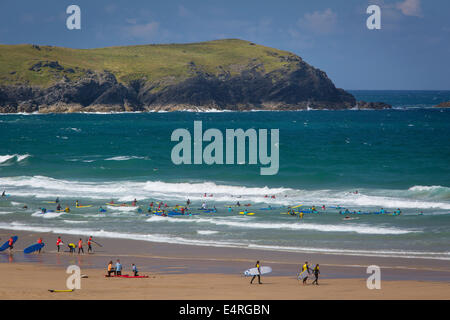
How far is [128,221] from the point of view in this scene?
42438 mm

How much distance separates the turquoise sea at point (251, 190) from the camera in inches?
1449

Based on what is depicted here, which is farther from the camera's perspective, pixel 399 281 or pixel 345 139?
pixel 345 139

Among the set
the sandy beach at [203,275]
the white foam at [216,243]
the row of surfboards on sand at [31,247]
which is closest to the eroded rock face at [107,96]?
the white foam at [216,243]

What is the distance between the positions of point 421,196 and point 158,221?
77.6 ft

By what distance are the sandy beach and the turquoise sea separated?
2.33 metres

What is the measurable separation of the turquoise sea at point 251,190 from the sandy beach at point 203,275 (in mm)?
2330

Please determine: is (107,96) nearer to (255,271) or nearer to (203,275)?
(203,275)

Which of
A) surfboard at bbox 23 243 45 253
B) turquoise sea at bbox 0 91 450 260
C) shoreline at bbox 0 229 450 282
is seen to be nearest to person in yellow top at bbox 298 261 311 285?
shoreline at bbox 0 229 450 282

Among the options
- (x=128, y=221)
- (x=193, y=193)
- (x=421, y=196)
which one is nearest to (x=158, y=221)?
(x=128, y=221)

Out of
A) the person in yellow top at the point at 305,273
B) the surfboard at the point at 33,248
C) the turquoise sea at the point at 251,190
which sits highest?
the turquoise sea at the point at 251,190

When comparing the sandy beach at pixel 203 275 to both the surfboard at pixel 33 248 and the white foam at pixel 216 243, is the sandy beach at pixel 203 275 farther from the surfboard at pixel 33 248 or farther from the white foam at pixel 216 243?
the white foam at pixel 216 243

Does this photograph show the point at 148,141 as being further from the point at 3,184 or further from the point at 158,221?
the point at 158,221

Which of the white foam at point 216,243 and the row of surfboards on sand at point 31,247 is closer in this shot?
the white foam at point 216,243

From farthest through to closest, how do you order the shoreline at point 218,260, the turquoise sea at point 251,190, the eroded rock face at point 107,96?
1. the eroded rock face at point 107,96
2. the turquoise sea at point 251,190
3. the shoreline at point 218,260
